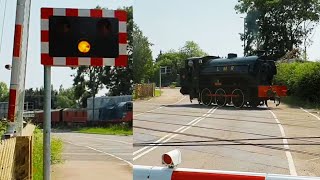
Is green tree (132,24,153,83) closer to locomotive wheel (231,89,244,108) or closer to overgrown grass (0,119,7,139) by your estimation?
locomotive wheel (231,89,244,108)

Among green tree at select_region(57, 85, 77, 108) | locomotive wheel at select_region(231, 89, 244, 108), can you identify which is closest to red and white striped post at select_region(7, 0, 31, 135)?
locomotive wheel at select_region(231, 89, 244, 108)

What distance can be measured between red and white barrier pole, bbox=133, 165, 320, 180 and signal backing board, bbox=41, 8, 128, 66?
29.8 inches

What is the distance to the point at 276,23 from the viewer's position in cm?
220

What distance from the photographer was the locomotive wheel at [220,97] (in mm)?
2393

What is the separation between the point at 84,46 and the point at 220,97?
1.07 meters

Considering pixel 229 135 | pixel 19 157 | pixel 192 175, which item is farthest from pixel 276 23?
pixel 19 157

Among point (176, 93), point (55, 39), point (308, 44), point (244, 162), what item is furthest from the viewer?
point (55, 39)

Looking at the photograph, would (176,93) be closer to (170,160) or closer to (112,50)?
(170,160)

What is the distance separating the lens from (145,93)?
2531 millimetres

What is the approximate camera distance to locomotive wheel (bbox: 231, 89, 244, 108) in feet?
7.71

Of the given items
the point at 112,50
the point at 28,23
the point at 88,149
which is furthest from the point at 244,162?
the point at 88,149

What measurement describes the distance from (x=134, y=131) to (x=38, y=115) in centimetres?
996

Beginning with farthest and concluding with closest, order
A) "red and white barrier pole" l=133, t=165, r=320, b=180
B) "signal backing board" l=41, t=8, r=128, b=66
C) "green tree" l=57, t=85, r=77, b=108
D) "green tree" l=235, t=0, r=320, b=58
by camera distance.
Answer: "green tree" l=57, t=85, r=77, b=108 < "signal backing board" l=41, t=8, r=128, b=66 < "red and white barrier pole" l=133, t=165, r=320, b=180 < "green tree" l=235, t=0, r=320, b=58

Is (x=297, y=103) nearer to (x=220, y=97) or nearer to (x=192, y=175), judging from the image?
(x=220, y=97)
